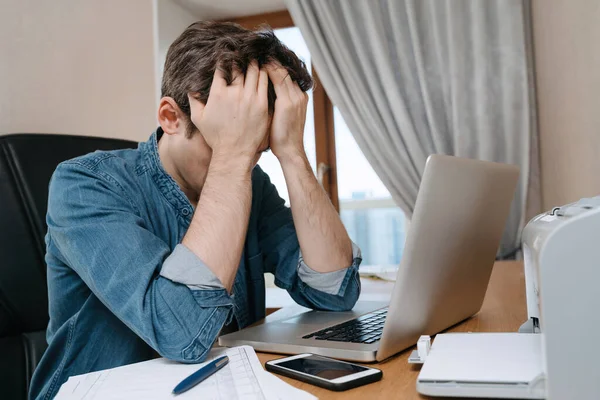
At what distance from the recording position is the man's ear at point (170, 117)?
1.01 metres

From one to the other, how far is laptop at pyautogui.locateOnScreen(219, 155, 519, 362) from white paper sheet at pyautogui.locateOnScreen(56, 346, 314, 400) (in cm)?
12

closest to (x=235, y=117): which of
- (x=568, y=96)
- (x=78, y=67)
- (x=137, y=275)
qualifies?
(x=137, y=275)

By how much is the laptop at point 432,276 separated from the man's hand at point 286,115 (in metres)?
0.32

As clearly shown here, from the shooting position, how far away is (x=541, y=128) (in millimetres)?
2285

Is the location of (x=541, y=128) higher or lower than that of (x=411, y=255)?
lower

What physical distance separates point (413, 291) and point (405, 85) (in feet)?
6.63

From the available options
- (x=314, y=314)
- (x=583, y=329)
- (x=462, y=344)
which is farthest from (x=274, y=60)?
(x=583, y=329)

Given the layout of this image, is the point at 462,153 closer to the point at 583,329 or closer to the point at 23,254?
the point at 23,254

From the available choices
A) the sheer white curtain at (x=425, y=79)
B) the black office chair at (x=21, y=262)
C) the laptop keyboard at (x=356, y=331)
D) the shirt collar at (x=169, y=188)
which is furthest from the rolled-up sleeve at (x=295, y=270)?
the sheer white curtain at (x=425, y=79)

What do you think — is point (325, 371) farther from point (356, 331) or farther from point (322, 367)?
point (356, 331)

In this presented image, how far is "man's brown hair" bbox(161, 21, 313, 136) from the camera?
0.96 metres

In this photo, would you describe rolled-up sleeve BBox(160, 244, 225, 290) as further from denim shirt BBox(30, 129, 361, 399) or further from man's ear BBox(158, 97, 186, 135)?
man's ear BBox(158, 97, 186, 135)

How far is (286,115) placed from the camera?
0.99m

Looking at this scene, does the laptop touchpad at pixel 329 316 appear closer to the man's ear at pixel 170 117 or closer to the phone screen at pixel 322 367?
the phone screen at pixel 322 367
